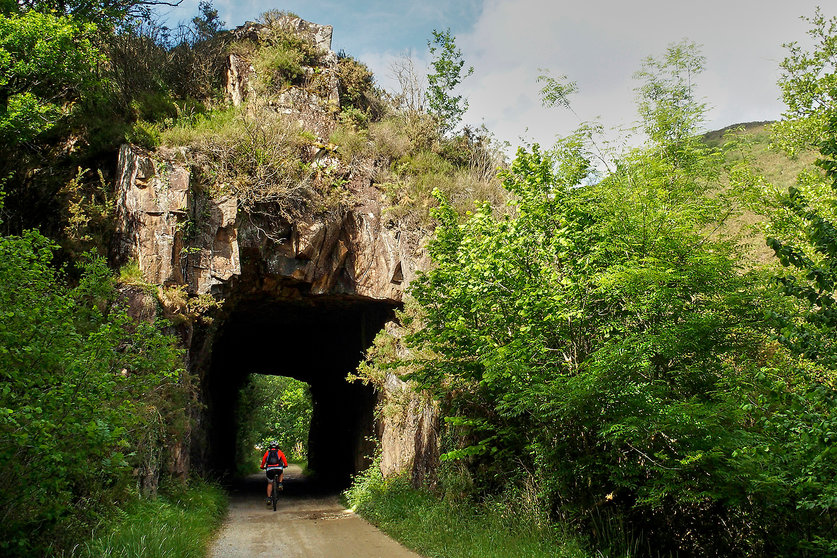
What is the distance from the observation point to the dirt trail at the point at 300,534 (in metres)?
8.37

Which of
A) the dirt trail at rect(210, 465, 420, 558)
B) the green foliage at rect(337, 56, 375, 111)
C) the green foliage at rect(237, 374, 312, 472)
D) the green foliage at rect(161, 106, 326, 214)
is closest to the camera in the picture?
the dirt trail at rect(210, 465, 420, 558)

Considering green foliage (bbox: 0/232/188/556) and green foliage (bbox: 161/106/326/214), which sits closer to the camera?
green foliage (bbox: 0/232/188/556)

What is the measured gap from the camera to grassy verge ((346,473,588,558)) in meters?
7.53

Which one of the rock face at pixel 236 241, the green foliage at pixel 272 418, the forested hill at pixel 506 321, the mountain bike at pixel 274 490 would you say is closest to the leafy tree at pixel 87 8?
the forested hill at pixel 506 321

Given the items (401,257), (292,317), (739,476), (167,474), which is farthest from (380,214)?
(739,476)

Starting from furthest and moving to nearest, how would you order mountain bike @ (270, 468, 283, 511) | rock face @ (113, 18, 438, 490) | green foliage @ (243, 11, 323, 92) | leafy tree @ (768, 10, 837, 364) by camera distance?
green foliage @ (243, 11, 323, 92)
mountain bike @ (270, 468, 283, 511)
rock face @ (113, 18, 438, 490)
leafy tree @ (768, 10, 837, 364)

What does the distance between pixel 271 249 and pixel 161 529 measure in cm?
815

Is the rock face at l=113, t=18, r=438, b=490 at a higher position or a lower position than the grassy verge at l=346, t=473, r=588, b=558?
higher

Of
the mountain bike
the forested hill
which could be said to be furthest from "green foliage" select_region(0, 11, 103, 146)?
the mountain bike

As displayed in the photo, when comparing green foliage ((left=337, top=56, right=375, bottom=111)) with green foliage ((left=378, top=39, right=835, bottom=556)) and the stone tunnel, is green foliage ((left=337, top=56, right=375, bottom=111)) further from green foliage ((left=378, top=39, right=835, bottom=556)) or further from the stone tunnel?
green foliage ((left=378, top=39, right=835, bottom=556))

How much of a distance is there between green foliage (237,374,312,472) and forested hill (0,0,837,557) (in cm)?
1956

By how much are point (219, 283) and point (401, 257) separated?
190 inches

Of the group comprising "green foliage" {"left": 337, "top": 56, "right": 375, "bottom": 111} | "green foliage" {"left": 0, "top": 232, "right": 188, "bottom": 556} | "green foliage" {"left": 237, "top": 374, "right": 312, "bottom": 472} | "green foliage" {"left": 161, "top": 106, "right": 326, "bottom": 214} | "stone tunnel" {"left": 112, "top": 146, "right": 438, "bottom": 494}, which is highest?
"green foliage" {"left": 337, "top": 56, "right": 375, "bottom": 111}

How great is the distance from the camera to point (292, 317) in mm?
18938
